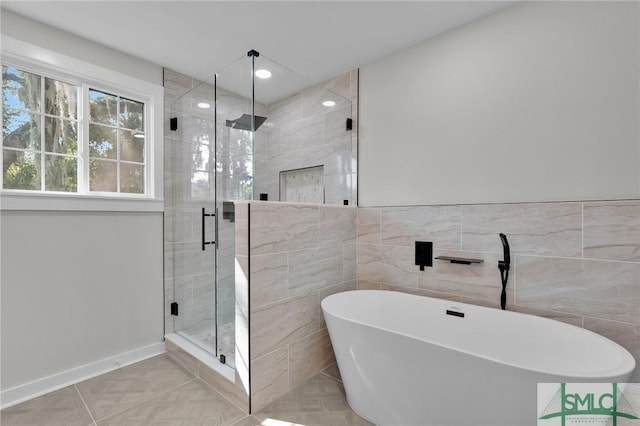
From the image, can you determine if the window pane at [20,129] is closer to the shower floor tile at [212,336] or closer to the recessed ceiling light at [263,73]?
the recessed ceiling light at [263,73]

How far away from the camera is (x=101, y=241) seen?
88.5 inches

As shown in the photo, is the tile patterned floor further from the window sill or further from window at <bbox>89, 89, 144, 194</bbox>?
window at <bbox>89, 89, 144, 194</bbox>

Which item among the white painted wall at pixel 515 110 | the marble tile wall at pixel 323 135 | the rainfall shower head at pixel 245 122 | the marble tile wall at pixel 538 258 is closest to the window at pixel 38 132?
the rainfall shower head at pixel 245 122

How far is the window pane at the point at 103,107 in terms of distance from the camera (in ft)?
7.59

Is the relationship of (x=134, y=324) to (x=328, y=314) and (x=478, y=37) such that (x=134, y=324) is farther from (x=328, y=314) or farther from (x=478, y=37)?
(x=478, y=37)

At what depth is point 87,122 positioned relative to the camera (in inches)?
88.9

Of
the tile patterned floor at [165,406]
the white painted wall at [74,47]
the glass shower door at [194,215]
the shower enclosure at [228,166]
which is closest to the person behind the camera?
the tile patterned floor at [165,406]

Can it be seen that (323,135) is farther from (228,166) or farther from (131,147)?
(131,147)

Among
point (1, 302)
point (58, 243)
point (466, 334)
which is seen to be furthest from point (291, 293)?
point (1, 302)

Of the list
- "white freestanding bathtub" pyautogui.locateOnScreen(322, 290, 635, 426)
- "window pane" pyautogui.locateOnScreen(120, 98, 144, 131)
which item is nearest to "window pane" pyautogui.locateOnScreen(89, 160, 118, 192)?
"window pane" pyautogui.locateOnScreen(120, 98, 144, 131)

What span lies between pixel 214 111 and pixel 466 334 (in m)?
2.40

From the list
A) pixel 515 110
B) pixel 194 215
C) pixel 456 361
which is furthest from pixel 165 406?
pixel 515 110

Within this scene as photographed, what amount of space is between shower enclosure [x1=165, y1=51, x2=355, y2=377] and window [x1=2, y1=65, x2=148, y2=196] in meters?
0.29

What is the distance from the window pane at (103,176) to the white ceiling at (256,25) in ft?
3.07
